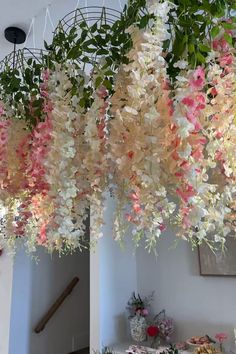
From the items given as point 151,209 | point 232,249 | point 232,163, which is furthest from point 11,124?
point 232,249

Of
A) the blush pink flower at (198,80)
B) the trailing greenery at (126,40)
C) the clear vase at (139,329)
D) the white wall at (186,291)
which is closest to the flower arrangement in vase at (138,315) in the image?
the clear vase at (139,329)

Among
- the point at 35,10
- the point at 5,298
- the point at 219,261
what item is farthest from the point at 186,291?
the point at 35,10

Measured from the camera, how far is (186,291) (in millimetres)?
2854

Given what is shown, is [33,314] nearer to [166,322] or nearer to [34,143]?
[166,322]

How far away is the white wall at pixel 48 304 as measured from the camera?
3.43 m

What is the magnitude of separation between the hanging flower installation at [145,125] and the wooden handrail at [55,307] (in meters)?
3.05

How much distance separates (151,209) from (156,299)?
2523 mm

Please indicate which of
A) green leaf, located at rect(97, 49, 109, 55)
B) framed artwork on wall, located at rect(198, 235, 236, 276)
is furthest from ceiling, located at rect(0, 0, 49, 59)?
framed artwork on wall, located at rect(198, 235, 236, 276)

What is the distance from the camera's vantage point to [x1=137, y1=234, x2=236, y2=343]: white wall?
259 centimetres

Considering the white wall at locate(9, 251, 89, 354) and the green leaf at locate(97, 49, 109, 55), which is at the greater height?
the green leaf at locate(97, 49, 109, 55)

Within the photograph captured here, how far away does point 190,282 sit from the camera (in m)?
2.84

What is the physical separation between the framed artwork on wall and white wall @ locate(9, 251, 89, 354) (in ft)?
6.53

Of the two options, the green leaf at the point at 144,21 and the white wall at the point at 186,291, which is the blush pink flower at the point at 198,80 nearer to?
the green leaf at the point at 144,21

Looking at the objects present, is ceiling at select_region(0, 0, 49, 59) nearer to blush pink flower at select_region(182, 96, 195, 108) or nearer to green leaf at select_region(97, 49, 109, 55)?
green leaf at select_region(97, 49, 109, 55)
